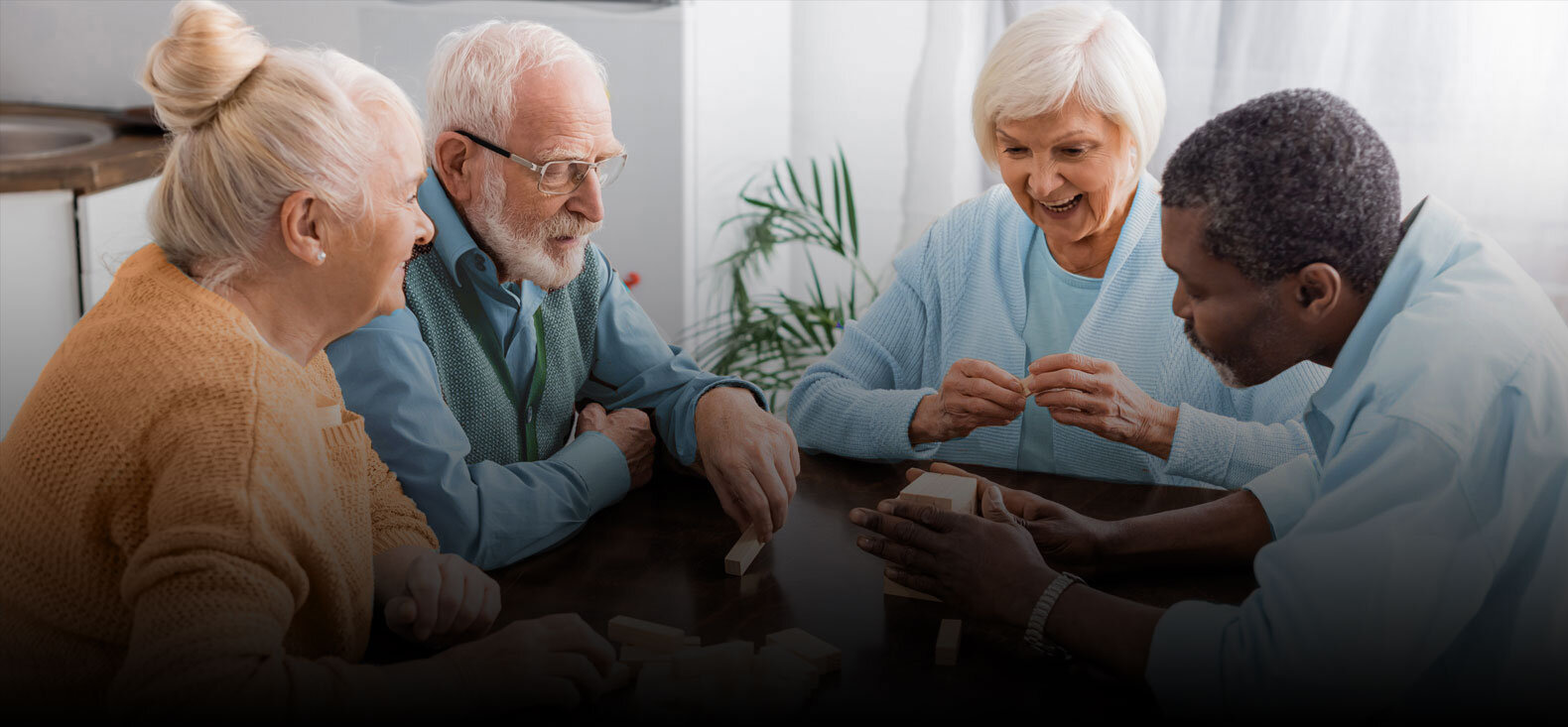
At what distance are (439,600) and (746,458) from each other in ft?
1.73

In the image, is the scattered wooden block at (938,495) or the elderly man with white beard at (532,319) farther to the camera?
the elderly man with white beard at (532,319)

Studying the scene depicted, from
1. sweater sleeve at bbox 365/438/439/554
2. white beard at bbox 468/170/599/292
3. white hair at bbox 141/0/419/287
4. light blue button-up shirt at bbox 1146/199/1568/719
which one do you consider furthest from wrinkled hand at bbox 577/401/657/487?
light blue button-up shirt at bbox 1146/199/1568/719

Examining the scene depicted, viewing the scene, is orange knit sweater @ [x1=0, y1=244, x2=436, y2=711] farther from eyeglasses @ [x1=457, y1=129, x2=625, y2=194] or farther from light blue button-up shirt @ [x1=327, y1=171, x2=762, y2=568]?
eyeglasses @ [x1=457, y1=129, x2=625, y2=194]

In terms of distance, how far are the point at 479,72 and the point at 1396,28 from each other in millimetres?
2620

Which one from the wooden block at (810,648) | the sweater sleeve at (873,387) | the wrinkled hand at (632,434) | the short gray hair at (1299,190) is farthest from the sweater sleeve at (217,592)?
the sweater sleeve at (873,387)

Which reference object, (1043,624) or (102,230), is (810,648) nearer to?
(1043,624)

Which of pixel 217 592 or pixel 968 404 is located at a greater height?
pixel 217 592

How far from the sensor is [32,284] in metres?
2.58

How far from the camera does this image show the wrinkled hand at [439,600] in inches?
47.0

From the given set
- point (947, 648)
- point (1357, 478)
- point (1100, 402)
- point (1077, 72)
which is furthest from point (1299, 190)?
point (1077, 72)

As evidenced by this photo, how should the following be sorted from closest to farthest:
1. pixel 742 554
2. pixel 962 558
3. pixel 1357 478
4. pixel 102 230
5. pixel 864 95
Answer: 1. pixel 1357 478
2. pixel 962 558
3. pixel 742 554
4. pixel 102 230
5. pixel 864 95

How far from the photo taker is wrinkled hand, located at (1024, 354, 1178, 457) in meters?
1.89

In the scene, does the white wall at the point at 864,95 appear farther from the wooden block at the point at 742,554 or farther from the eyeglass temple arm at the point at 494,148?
the wooden block at the point at 742,554

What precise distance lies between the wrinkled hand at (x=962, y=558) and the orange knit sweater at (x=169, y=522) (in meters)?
0.63
